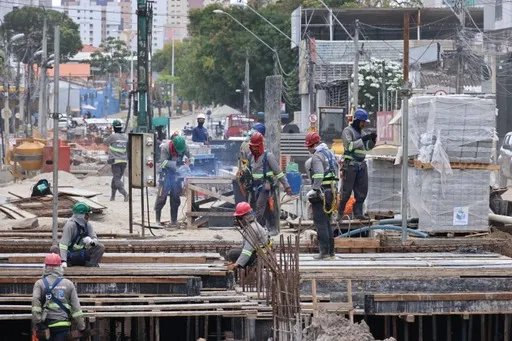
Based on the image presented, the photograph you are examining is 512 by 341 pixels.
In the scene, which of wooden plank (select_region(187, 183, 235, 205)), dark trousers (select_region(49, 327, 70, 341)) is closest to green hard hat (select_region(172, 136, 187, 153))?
wooden plank (select_region(187, 183, 235, 205))

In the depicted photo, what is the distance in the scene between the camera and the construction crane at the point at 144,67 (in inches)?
1384

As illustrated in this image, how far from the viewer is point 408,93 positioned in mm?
18750

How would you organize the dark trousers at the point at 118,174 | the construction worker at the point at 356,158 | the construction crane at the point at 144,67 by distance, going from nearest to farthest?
the construction worker at the point at 356,158 → the dark trousers at the point at 118,174 → the construction crane at the point at 144,67

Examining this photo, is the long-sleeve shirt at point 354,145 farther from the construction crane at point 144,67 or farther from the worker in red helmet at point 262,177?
the construction crane at point 144,67

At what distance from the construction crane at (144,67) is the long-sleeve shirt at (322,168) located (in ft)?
58.5

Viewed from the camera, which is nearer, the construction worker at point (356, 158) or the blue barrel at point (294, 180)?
the construction worker at point (356, 158)

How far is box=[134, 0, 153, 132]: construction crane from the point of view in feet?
115

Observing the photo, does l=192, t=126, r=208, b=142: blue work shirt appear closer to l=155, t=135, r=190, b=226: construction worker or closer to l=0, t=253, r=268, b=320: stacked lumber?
l=155, t=135, r=190, b=226: construction worker

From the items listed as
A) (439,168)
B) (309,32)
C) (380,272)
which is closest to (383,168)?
(439,168)

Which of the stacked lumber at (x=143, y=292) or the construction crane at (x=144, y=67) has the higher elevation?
the construction crane at (x=144, y=67)

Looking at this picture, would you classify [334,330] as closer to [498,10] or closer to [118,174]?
[118,174]

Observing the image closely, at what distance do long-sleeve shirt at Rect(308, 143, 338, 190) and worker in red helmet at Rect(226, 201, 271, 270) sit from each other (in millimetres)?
1664

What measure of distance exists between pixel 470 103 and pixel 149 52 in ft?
59.6

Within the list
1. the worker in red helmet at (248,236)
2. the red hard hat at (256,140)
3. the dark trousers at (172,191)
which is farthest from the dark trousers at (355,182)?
the dark trousers at (172,191)
